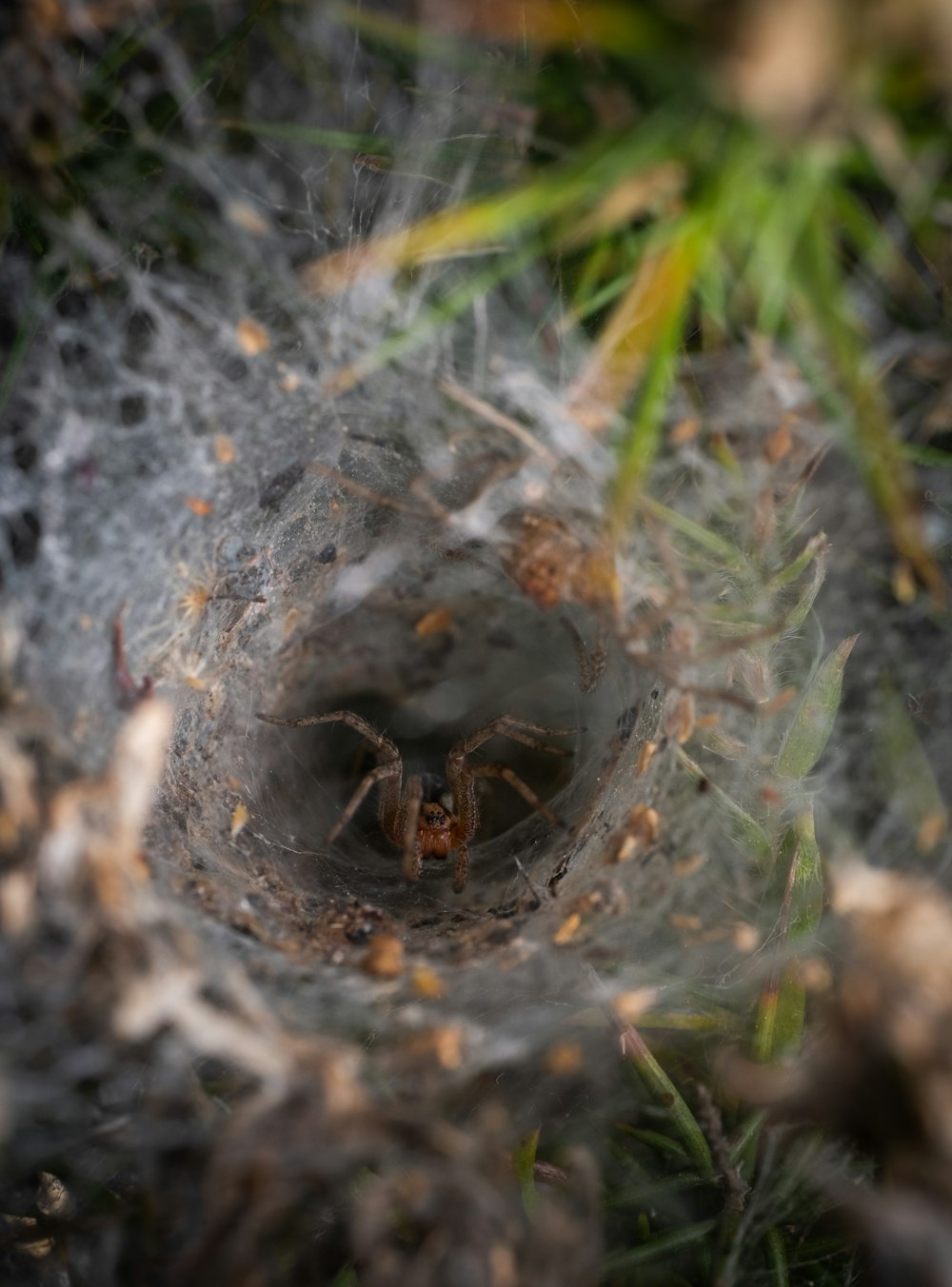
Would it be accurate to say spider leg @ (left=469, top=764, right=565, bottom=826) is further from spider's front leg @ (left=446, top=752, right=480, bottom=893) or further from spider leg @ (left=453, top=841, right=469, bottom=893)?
spider leg @ (left=453, top=841, right=469, bottom=893)

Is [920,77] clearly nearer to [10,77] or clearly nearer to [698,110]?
[698,110]

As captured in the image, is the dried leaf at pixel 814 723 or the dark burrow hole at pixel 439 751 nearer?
the dried leaf at pixel 814 723

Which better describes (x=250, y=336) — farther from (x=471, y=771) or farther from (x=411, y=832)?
(x=471, y=771)

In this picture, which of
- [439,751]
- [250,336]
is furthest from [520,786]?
[250,336]

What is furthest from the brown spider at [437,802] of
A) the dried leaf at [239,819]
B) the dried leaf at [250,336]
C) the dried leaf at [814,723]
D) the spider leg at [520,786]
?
the dried leaf at [250,336]

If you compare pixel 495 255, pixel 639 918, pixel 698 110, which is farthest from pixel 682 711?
pixel 698 110

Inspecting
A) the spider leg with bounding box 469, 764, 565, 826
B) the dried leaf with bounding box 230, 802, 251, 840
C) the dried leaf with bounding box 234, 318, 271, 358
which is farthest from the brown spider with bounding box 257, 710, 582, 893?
the dried leaf with bounding box 234, 318, 271, 358

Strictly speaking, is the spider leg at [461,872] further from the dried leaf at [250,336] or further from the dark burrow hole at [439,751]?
the dried leaf at [250,336]

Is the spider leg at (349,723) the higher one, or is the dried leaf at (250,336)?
the dried leaf at (250,336)
